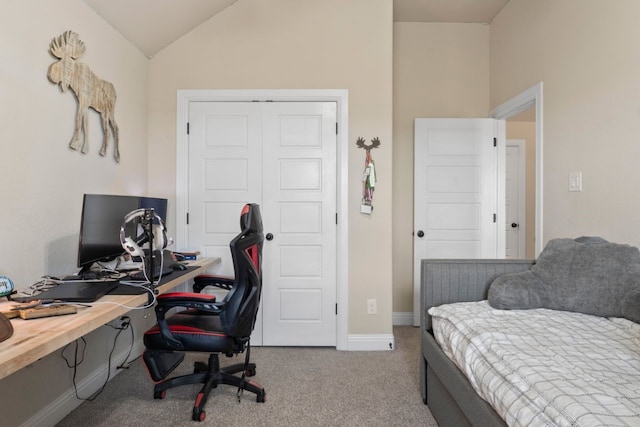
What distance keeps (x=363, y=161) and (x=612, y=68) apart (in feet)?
5.37

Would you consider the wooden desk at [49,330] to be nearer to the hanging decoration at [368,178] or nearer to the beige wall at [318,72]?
the beige wall at [318,72]

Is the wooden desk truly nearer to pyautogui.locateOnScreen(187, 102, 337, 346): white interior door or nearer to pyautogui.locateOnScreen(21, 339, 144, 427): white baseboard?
pyautogui.locateOnScreen(21, 339, 144, 427): white baseboard

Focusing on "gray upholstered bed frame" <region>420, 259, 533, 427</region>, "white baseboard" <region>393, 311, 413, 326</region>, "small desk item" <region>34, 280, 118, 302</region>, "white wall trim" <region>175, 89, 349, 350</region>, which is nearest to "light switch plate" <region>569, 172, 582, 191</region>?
"gray upholstered bed frame" <region>420, 259, 533, 427</region>

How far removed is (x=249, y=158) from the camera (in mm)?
2891

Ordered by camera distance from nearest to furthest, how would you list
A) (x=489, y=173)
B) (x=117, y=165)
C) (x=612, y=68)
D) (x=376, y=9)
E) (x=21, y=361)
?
(x=21, y=361)
(x=612, y=68)
(x=117, y=165)
(x=376, y=9)
(x=489, y=173)

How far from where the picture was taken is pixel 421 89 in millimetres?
3494

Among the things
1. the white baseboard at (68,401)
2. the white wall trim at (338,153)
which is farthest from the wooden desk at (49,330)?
the white wall trim at (338,153)

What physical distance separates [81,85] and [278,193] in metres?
1.49

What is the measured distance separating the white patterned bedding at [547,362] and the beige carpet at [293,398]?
1.90 ft

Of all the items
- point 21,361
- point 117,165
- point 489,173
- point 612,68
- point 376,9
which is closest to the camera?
point 21,361

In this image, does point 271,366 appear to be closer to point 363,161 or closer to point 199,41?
point 363,161

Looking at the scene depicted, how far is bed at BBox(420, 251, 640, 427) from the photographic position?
3.01ft

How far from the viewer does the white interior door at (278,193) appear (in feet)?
9.42

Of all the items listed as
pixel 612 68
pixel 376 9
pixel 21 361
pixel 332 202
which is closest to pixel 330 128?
pixel 332 202
